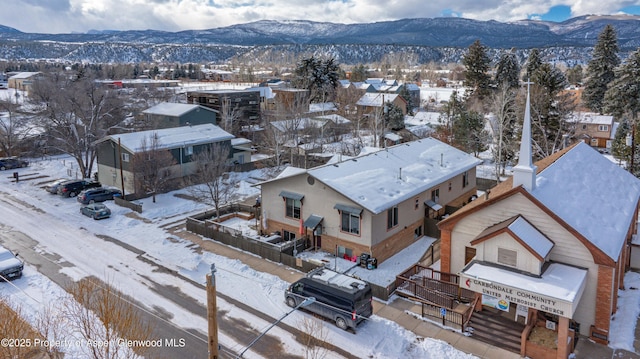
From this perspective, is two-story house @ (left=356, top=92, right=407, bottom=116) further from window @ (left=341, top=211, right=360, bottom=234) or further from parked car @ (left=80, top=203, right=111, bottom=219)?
window @ (left=341, top=211, right=360, bottom=234)

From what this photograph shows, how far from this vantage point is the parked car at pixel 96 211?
119 feet

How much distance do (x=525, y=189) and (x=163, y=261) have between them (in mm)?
20657

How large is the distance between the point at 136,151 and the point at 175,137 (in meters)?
6.04

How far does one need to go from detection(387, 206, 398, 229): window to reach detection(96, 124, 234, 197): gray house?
2344 centimetres

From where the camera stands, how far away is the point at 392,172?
3241 centimetres

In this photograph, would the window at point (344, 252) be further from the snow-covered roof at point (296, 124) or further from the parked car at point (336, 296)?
the snow-covered roof at point (296, 124)

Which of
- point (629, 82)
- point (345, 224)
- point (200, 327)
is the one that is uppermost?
point (629, 82)

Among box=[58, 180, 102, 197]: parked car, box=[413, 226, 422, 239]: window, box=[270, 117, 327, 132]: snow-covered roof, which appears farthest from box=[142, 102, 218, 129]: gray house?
box=[413, 226, 422, 239]: window

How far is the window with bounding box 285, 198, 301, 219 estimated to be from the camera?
30.4 meters

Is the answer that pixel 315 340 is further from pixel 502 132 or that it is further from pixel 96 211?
pixel 502 132

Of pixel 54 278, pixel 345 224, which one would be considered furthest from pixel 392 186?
pixel 54 278

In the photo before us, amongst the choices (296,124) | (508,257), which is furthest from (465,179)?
(296,124)

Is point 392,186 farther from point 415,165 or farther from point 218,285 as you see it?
point 218,285

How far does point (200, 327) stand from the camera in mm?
20828
